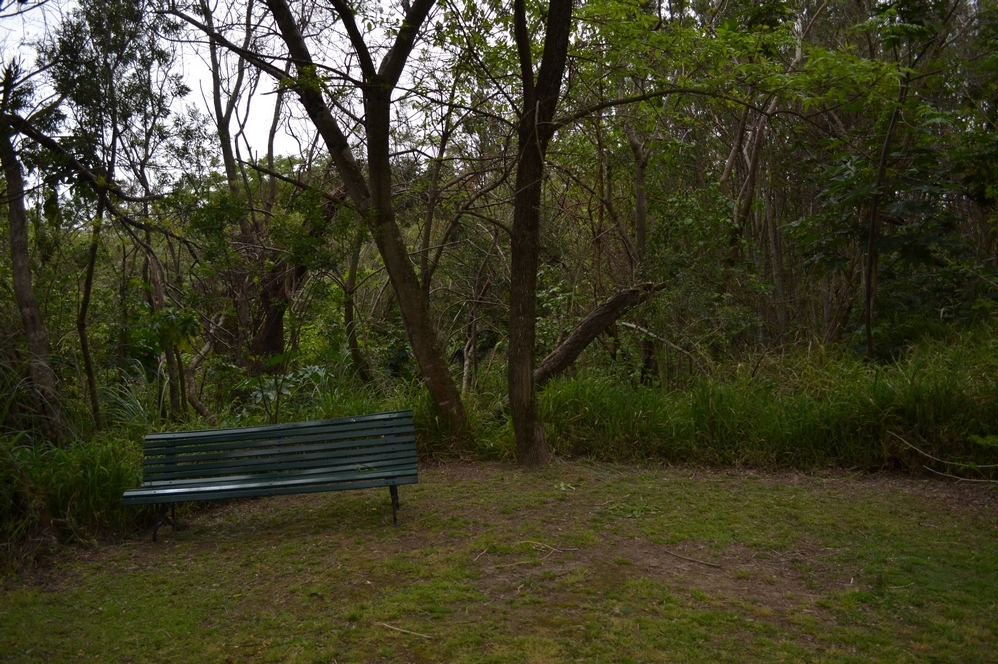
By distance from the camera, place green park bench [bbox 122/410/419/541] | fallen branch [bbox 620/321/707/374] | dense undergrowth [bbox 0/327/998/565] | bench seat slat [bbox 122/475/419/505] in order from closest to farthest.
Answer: bench seat slat [bbox 122/475/419/505], green park bench [bbox 122/410/419/541], dense undergrowth [bbox 0/327/998/565], fallen branch [bbox 620/321/707/374]

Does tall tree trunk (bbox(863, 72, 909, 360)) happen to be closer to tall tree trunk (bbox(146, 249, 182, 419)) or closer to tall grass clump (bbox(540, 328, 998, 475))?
tall grass clump (bbox(540, 328, 998, 475))

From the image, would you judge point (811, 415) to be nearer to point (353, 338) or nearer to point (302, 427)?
point (302, 427)

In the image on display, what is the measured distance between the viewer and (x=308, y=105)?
756 cm

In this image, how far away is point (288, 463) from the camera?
6449 mm

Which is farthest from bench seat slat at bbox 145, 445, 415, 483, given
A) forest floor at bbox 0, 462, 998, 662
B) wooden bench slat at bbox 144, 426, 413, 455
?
forest floor at bbox 0, 462, 998, 662

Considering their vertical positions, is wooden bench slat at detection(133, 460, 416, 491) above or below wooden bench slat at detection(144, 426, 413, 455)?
below

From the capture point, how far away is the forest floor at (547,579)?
4191 millimetres

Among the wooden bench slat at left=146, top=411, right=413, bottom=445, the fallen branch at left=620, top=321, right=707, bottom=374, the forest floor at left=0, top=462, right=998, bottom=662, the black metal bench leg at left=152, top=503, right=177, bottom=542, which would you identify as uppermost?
the fallen branch at left=620, top=321, right=707, bottom=374

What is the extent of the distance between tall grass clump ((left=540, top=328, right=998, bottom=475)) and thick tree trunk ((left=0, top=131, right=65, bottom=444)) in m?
4.31

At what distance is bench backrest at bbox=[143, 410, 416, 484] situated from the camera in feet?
20.8

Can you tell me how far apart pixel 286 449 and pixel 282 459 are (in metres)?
0.08

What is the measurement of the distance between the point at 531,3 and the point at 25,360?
17.9 ft

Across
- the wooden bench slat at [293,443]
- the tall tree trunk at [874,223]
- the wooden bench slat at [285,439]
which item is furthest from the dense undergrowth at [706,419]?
the wooden bench slat at [293,443]

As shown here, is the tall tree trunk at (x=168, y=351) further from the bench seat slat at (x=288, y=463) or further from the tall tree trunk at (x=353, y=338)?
the bench seat slat at (x=288, y=463)
